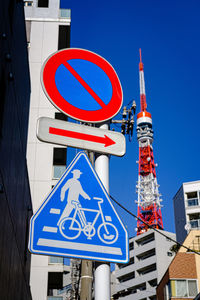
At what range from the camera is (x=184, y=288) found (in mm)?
29422

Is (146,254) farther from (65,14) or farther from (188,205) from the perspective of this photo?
(65,14)

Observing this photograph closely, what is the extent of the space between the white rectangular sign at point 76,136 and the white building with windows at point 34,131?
22774mm

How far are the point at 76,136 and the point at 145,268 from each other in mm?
66450

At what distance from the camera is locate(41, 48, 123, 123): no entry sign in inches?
144

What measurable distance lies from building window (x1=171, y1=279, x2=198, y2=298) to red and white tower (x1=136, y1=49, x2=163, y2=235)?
47680 millimetres

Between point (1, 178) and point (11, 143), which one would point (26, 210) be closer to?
point (11, 143)

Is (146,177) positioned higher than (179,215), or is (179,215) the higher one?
Answer: (146,177)

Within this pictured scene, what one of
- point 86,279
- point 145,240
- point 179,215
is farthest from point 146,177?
point 86,279

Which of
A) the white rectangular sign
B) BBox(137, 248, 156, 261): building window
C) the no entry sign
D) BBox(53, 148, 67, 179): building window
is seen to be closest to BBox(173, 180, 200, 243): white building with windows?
BBox(137, 248, 156, 261): building window

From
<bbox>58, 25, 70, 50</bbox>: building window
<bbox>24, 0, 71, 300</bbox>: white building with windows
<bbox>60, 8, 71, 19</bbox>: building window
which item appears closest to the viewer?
<bbox>24, 0, 71, 300</bbox>: white building with windows

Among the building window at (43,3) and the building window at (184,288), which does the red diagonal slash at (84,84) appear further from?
the building window at (43,3)

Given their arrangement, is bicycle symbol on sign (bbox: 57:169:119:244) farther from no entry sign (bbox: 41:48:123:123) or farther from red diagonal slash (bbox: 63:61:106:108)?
red diagonal slash (bbox: 63:61:106:108)

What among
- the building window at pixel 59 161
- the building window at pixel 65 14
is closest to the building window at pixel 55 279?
the building window at pixel 59 161

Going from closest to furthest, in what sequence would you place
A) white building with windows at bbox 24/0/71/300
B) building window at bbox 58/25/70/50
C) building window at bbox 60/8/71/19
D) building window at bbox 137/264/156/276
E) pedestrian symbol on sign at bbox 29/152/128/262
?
1. pedestrian symbol on sign at bbox 29/152/128/262
2. white building with windows at bbox 24/0/71/300
3. building window at bbox 58/25/70/50
4. building window at bbox 60/8/71/19
5. building window at bbox 137/264/156/276
